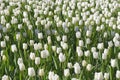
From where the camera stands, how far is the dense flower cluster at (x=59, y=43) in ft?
14.9

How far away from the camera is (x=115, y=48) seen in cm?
534

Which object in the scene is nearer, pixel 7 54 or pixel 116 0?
pixel 7 54

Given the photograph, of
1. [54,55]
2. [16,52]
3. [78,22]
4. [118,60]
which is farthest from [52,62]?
[78,22]

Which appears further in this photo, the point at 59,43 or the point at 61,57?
the point at 59,43

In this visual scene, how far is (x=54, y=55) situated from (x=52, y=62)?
0.16m

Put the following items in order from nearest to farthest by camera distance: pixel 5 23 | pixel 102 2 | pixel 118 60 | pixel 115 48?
pixel 118 60, pixel 115 48, pixel 5 23, pixel 102 2

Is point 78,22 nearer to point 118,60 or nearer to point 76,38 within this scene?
point 76,38

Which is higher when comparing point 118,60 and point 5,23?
point 5,23

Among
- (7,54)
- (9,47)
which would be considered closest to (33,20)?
(9,47)

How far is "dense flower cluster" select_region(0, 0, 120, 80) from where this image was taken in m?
4.53

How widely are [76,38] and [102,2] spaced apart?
300cm

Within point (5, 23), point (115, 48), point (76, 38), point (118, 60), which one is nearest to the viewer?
point (118, 60)

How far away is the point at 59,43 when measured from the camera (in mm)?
5801

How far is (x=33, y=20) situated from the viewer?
23.5 feet
